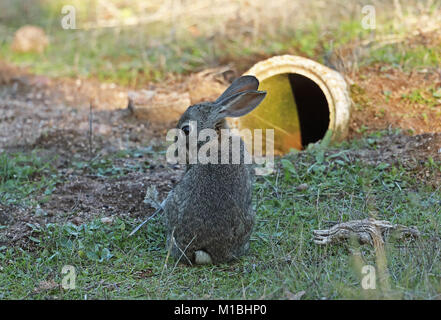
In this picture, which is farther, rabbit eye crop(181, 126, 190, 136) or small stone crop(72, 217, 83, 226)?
small stone crop(72, 217, 83, 226)

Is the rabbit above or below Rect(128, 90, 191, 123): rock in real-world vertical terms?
below

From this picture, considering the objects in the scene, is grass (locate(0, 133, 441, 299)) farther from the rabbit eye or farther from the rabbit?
the rabbit eye

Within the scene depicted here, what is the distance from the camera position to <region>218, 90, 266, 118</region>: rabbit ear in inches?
175

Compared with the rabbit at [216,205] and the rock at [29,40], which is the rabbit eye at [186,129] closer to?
the rabbit at [216,205]

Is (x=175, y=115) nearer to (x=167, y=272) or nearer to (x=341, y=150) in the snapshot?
(x=341, y=150)

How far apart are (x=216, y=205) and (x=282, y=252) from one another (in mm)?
631

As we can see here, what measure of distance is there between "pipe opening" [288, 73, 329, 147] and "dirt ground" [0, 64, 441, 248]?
1.93ft

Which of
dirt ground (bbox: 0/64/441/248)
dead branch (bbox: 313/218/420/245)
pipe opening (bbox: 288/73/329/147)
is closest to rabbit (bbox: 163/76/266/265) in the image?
dead branch (bbox: 313/218/420/245)

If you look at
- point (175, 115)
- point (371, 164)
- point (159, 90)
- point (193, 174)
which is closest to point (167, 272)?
point (193, 174)

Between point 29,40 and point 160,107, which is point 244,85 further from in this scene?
point 29,40

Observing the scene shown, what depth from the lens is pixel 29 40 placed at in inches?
417

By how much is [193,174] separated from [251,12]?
611 cm

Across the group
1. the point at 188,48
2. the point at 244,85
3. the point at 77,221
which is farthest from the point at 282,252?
the point at 188,48

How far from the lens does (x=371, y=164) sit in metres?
6.00
